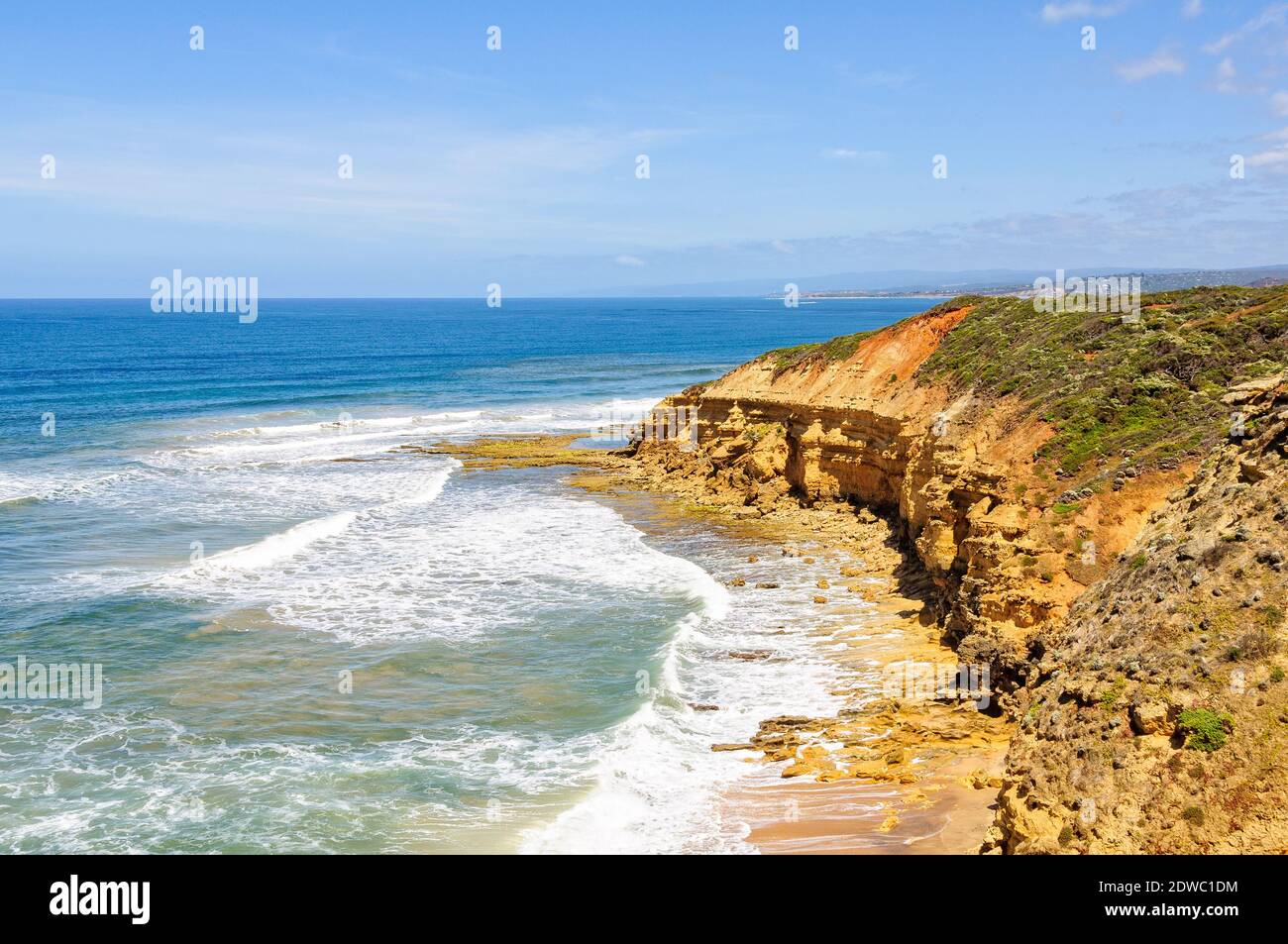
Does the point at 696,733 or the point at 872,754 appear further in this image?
the point at 696,733

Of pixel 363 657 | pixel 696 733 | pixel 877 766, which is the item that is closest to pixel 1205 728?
pixel 877 766

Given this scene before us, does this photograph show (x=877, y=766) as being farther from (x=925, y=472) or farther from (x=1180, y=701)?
(x=925, y=472)

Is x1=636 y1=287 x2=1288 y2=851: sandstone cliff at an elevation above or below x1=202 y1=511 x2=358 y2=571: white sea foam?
above

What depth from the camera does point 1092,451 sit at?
19.7m

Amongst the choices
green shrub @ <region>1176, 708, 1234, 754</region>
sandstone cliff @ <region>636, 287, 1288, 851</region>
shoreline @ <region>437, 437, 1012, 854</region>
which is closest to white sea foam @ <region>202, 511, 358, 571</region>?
shoreline @ <region>437, 437, 1012, 854</region>

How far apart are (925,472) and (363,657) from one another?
13861 mm

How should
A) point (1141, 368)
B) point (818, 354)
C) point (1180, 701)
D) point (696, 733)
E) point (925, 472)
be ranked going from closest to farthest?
point (1180, 701), point (696, 733), point (1141, 368), point (925, 472), point (818, 354)

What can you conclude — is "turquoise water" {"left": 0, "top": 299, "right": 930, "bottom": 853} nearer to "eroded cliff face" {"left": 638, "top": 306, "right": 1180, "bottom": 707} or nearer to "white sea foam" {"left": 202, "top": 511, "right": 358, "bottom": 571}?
A: "white sea foam" {"left": 202, "top": 511, "right": 358, "bottom": 571}

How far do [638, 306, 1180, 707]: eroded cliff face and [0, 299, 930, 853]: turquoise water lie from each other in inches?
134

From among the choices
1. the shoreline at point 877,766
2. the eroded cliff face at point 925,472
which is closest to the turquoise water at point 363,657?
the shoreline at point 877,766

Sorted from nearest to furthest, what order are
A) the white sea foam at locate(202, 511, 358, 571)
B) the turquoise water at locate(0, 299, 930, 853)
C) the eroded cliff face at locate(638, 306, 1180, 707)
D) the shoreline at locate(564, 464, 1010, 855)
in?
the shoreline at locate(564, 464, 1010, 855), the turquoise water at locate(0, 299, 930, 853), the eroded cliff face at locate(638, 306, 1180, 707), the white sea foam at locate(202, 511, 358, 571)

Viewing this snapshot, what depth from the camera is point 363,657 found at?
20266mm

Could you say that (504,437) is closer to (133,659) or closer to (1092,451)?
(133,659)

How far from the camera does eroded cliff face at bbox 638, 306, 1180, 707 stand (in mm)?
17703
